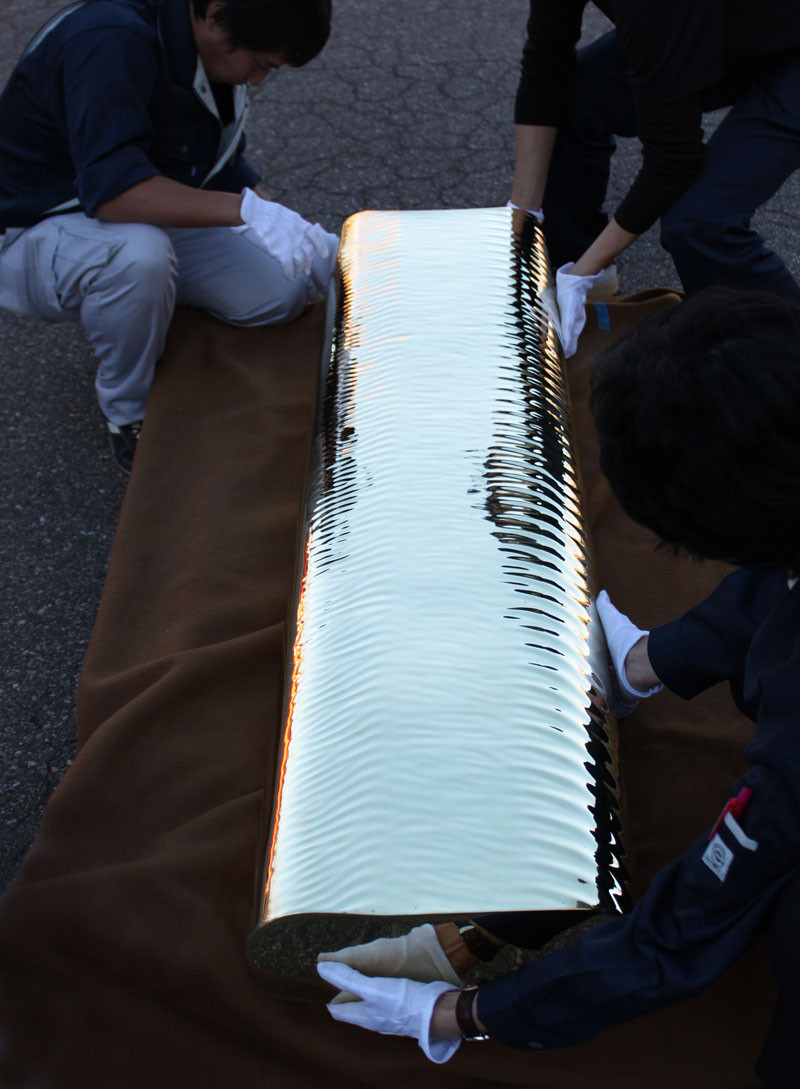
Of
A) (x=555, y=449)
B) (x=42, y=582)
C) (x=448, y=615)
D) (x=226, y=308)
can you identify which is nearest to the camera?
(x=448, y=615)

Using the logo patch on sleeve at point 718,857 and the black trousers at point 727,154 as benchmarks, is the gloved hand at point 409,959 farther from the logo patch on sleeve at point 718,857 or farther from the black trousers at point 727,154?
the black trousers at point 727,154

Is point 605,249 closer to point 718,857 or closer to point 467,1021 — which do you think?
point 718,857

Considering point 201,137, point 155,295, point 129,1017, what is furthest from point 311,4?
point 129,1017

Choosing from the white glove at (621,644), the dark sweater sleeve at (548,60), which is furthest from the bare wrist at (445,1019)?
the dark sweater sleeve at (548,60)

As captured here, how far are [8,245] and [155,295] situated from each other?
353 mm

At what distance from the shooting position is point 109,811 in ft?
4.44

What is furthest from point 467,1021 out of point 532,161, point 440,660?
point 532,161

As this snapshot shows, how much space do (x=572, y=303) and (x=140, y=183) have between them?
3.19 ft

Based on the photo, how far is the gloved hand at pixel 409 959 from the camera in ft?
3.62

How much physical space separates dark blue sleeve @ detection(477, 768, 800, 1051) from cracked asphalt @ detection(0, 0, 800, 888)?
88 cm

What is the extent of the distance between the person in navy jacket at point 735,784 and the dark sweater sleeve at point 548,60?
153cm

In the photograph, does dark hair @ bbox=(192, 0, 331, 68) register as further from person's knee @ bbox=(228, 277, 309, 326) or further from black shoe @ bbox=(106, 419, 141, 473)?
black shoe @ bbox=(106, 419, 141, 473)

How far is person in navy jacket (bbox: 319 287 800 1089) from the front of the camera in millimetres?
801

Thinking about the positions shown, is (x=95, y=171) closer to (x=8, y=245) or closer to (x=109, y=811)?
(x=8, y=245)
